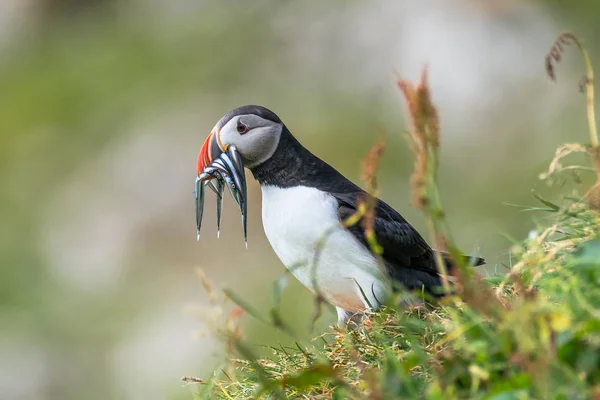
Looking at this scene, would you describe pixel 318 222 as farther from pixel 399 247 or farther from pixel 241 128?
pixel 241 128

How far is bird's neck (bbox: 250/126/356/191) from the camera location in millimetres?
4684

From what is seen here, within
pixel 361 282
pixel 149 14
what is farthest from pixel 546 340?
pixel 149 14

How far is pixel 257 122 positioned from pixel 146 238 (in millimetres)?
8597

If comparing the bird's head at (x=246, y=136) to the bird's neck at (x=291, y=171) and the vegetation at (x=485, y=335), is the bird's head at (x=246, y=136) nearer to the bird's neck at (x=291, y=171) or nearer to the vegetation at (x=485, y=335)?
the bird's neck at (x=291, y=171)

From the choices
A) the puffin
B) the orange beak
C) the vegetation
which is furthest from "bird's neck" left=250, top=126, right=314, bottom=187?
the vegetation

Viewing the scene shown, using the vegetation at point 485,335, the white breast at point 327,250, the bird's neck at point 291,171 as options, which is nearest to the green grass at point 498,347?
the vegetation at point 485,335

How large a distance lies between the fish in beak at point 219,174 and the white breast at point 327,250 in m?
0.21

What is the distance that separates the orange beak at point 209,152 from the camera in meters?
4.52

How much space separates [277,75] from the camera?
14.5 meters

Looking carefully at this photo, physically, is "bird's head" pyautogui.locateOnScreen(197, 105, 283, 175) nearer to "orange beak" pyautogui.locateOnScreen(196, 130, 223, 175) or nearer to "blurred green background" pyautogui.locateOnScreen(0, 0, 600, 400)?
"orange beak" pyautogui.locateOnScreen(196, 130, 223, 175)

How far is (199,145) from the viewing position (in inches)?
513

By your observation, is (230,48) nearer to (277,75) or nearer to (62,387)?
(277,75)

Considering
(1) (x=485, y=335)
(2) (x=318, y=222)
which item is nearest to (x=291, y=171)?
(2) (x=318, y=222)

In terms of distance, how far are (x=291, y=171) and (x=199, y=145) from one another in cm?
846
